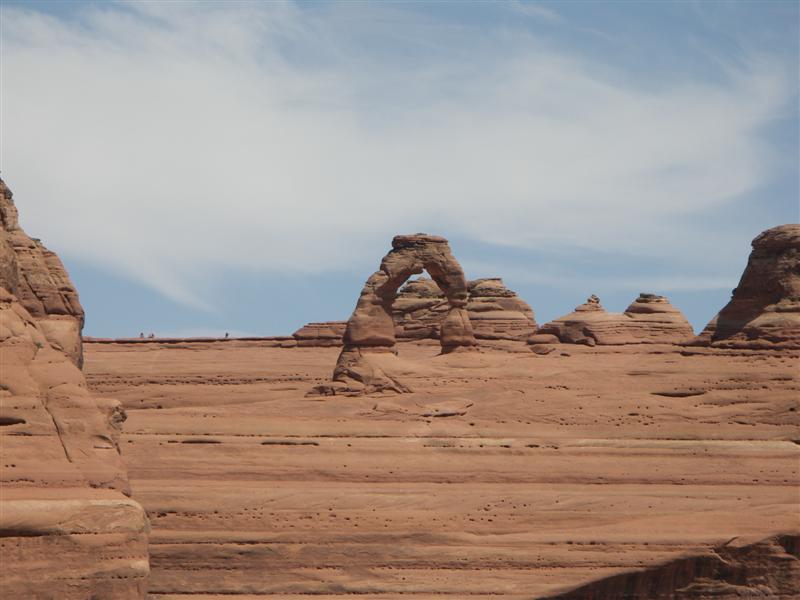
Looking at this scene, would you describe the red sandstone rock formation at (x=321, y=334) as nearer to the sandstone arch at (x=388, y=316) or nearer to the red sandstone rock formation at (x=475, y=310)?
the red sandstone rock formation at (x=475, y=310)

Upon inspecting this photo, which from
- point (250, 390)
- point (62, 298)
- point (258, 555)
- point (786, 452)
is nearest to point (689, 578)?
point (786, 452)

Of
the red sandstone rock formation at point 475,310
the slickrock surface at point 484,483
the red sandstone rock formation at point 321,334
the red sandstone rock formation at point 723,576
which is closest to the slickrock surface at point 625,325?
the red sandstone rock formation at point 475,310

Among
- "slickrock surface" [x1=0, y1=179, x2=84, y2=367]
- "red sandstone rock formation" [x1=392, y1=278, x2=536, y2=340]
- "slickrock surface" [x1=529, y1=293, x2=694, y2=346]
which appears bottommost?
"slickrock surface" [x1=0, y1=179, x2=84, y2=367]

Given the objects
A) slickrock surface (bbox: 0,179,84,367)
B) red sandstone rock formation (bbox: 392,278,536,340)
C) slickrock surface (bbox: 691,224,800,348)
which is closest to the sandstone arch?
slickrock surface (bbox: 691,224,800,348)

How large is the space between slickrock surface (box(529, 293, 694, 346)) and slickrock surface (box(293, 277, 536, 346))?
375cm

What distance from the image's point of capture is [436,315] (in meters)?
56.0

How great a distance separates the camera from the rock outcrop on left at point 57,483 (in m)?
16.5

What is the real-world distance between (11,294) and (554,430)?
45.7ft

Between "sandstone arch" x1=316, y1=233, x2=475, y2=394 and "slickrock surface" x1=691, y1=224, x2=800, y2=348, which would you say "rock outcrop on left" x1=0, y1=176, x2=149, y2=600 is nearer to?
"sandstone arch" x1=316, y1=233, x2=475, y2=394

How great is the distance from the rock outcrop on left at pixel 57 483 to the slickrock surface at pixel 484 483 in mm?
7283

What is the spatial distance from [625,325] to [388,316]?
16.5 m

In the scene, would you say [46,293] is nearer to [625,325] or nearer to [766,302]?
[766,302]

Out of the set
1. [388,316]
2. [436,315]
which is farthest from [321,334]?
[388,316]

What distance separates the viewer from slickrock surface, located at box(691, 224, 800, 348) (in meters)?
33.8
